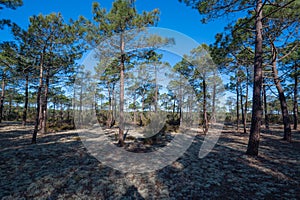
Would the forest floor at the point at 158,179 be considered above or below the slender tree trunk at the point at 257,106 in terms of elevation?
below

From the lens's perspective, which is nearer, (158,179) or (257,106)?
(158,179)

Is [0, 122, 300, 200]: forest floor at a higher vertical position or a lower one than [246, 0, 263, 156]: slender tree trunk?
Result: lower

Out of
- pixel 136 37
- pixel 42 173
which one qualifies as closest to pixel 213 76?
pixel 136 37

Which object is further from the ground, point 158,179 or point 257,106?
point 257,106

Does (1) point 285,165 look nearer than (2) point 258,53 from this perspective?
Yes

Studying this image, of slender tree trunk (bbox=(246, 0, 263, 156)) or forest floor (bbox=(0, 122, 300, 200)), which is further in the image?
slender tree trunk (bbox=(246, 0, 263, 156))

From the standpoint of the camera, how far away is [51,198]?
2.85 m

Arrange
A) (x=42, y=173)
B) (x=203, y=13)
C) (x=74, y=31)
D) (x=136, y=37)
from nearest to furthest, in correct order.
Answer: (x=42, y=173) < (x=203, y=13) < (x=136, y=37) < (x=74, y=31)

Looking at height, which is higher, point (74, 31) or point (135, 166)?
point (74, 31)

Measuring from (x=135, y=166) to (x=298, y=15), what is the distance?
348 inches

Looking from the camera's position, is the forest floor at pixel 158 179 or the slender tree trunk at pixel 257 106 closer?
the forest floor at pixel 158 179

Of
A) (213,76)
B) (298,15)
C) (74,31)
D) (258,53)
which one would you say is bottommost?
(258,53)

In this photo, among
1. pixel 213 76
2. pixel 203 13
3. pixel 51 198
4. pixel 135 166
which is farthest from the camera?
pixel 213 76

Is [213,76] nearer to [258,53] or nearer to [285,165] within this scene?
[258,53]
